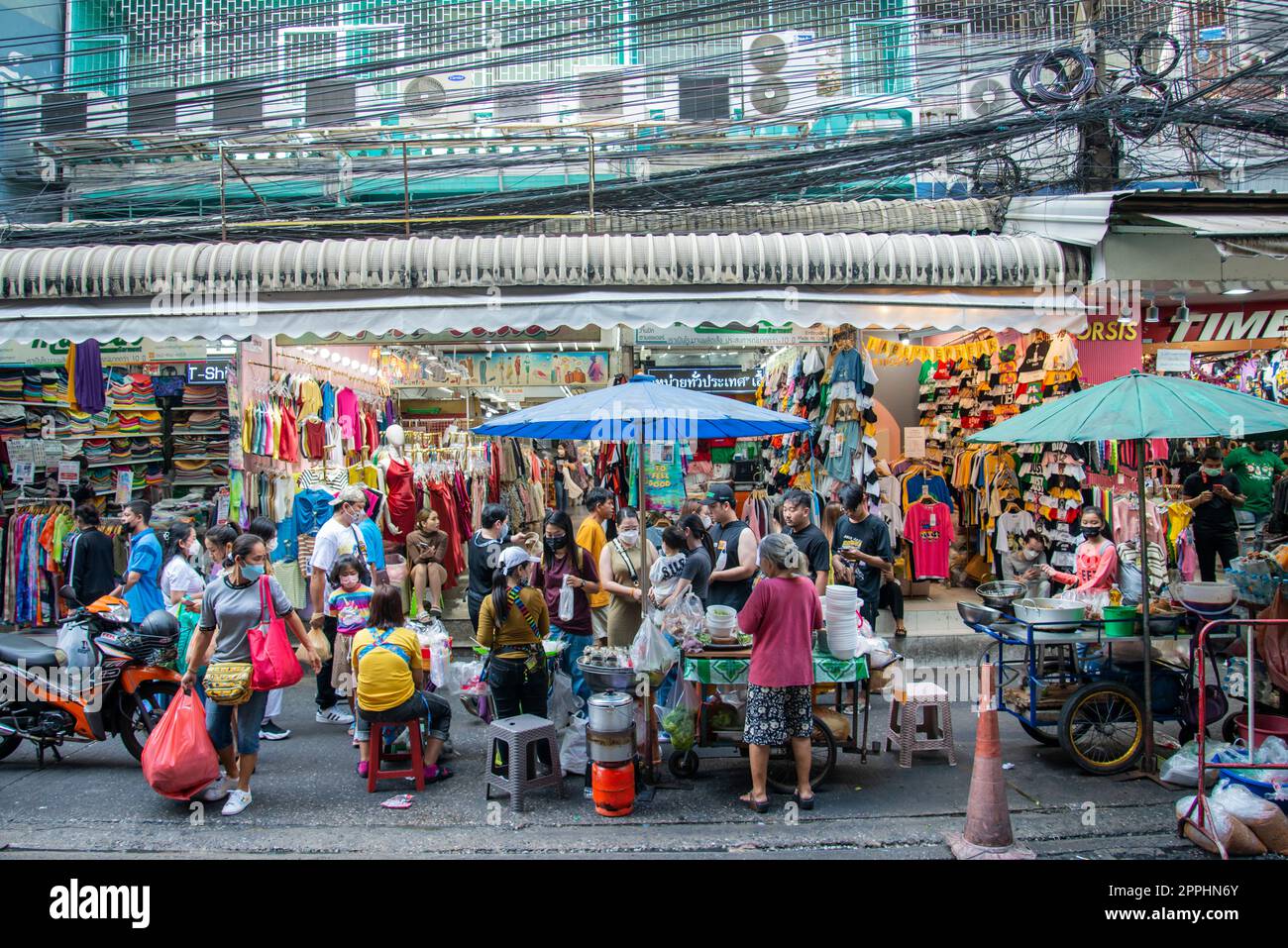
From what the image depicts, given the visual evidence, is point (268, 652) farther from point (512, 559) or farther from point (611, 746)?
point (611, 746)

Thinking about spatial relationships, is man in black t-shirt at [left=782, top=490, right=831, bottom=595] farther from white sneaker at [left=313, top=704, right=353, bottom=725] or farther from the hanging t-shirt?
white sneaker at [left=313, top=704, right=353, bottom=725]

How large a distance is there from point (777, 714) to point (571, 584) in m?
1.96

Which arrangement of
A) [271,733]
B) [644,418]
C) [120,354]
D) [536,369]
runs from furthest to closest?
1. [536,369]
2. [120,354]
3. [271,733]
4. [644,418]

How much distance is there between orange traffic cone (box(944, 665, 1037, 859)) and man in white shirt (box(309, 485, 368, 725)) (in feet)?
17.7

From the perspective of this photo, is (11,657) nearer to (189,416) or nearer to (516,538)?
(516,538)

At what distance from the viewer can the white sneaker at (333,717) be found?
8.15 m

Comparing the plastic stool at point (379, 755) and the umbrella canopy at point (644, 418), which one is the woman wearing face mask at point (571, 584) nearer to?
the umbrella canopy at point (644, 418)

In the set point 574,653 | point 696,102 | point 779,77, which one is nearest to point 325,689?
point 574,653

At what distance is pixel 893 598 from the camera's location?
9281 mm

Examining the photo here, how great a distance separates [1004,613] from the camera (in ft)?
23.0

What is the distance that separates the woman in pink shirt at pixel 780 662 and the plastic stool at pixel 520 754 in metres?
1.34

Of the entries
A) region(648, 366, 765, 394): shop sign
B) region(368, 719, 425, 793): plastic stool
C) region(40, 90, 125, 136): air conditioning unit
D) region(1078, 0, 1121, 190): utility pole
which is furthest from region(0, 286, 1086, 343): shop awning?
region(40, 90, 125, 136): air conditioning unit

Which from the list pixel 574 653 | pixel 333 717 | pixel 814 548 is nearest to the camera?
pixel 574 653

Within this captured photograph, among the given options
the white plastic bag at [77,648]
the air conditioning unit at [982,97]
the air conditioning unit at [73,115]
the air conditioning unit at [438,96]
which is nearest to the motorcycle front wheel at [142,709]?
the white plastic bag at [77,648]
